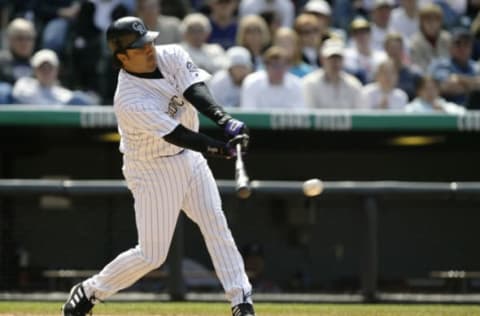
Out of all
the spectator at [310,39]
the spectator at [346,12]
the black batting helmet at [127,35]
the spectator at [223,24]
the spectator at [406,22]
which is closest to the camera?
the black batting helmet at [127,35]

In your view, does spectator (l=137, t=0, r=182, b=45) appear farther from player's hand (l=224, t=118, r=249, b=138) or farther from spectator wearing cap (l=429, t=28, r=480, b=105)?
player's hand (l=224, t=118, r=249, b=138)

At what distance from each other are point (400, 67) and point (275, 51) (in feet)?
5.30

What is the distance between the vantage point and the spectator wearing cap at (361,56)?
10.1 metres

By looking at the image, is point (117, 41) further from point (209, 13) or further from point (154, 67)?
point (209, 13)

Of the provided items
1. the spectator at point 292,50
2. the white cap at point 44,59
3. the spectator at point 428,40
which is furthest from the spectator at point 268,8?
the white cap at point 44,59

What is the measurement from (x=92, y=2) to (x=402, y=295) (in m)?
4.22

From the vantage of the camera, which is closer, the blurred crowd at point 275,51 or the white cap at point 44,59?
the white cap at point 44,59

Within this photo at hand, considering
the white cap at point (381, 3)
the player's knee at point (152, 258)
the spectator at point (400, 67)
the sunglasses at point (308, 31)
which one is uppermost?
the white cap at point (381, 3)

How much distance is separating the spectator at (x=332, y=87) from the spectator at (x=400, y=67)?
0.91 meters

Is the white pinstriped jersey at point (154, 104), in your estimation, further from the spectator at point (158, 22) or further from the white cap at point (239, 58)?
the spectator at point (158, 22)

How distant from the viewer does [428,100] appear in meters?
9.59

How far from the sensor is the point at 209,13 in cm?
1084

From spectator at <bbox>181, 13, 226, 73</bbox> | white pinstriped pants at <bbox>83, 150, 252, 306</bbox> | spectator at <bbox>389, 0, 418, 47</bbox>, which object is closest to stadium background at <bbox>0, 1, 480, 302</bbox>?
spectator at <bbox>181, 13, 226, 73</bbox>

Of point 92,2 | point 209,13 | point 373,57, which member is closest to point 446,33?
point 373,57
